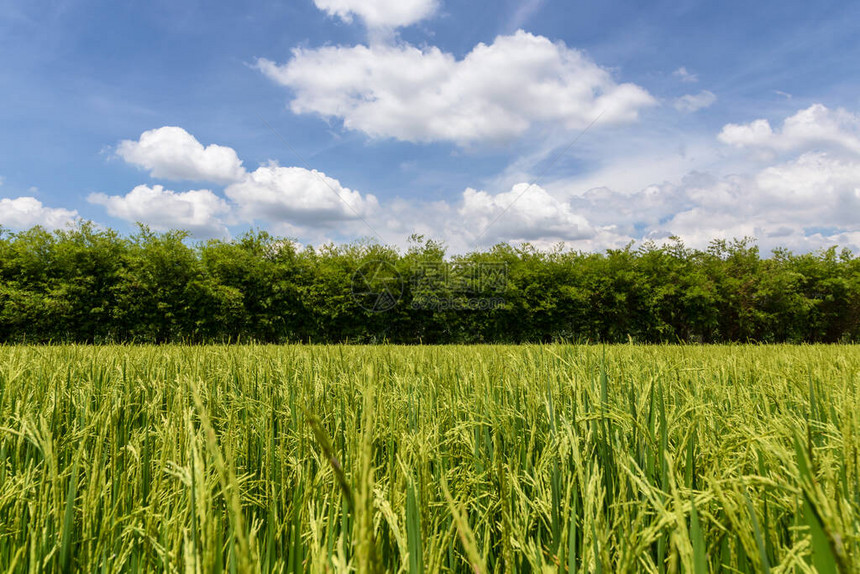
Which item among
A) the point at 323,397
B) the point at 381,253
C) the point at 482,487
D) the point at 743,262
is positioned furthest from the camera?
the point at 743,262

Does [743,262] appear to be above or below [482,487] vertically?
above

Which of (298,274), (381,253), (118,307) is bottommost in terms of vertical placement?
(118,307)

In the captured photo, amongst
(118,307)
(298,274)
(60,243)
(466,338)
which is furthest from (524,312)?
(60,243)

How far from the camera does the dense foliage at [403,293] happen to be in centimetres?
1534

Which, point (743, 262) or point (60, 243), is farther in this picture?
point (743, 262)

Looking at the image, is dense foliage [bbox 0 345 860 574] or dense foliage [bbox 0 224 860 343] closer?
dense foliage [bbox 0 345 860 574]

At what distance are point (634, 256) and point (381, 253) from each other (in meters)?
12.6

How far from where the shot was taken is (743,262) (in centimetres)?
2066

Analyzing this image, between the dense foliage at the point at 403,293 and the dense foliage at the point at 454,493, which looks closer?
the dense foliage at the point at 454,493

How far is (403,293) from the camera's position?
17.8 meters

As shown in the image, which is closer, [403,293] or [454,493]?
[454,493]

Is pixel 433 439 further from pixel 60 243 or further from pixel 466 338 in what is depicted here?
pixel 60 243

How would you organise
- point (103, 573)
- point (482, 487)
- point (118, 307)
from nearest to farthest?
point (103, 573), point (482, 487), point (118, 307)

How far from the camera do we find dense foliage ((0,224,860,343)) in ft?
50.3
